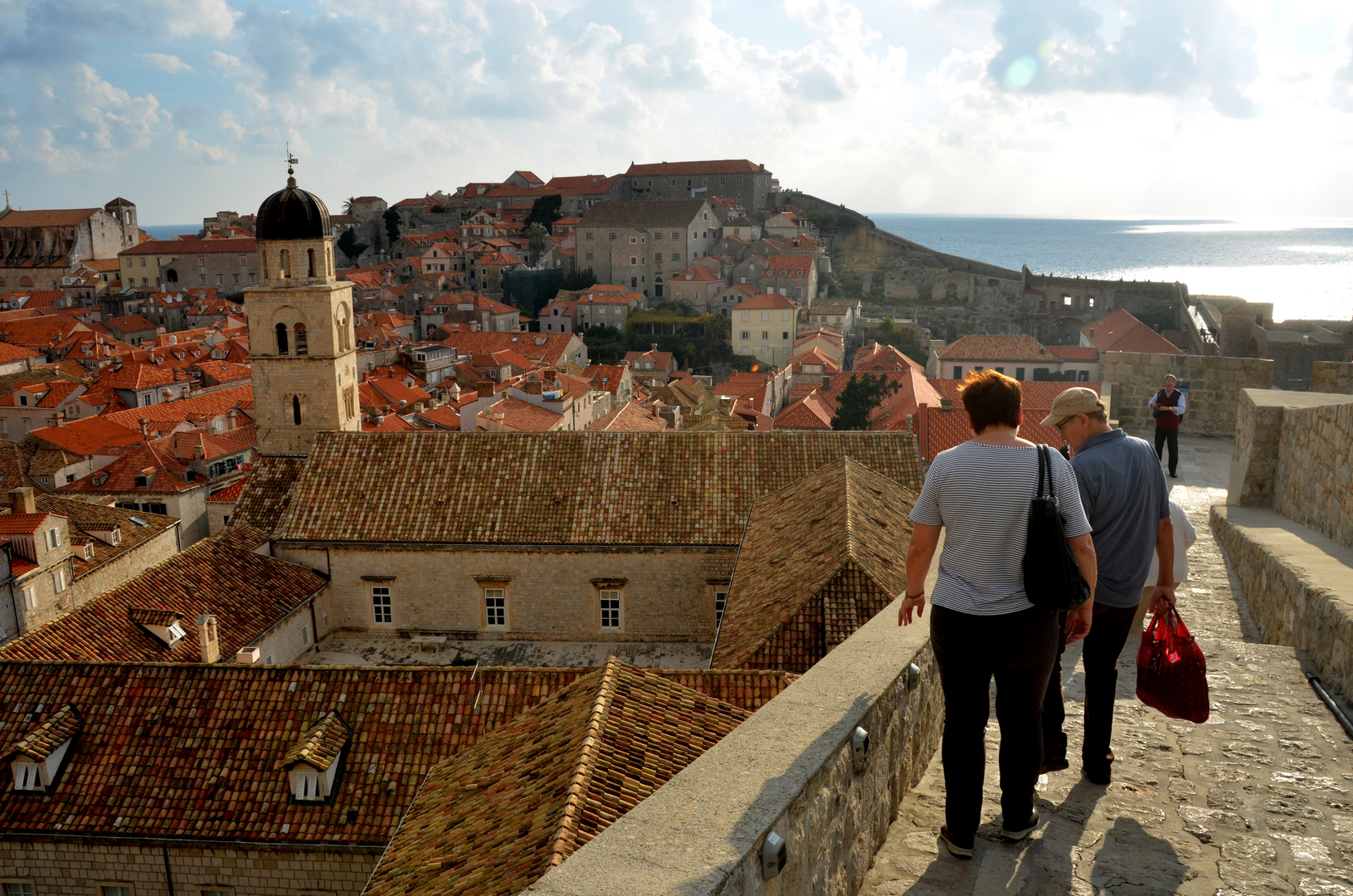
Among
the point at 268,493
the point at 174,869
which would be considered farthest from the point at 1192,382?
the point at 268,493

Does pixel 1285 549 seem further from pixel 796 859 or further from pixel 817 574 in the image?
pixel 796 859

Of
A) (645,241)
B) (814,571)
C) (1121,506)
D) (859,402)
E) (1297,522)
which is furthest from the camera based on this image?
(645,241)

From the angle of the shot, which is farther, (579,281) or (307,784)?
(579,281)

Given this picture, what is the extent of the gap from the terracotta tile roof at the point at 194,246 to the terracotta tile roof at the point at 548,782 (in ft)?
328

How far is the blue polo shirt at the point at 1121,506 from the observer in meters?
4.86

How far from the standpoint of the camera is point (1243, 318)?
29344 mm

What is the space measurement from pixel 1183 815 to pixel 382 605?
15.8 m

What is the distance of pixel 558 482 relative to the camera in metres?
18.3

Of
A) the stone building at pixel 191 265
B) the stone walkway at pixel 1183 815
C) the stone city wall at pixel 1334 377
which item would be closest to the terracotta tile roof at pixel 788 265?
the stone building at pixel 191 265

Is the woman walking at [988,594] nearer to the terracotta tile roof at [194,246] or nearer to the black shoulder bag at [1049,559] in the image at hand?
the black shoulder bag at [1049,559]

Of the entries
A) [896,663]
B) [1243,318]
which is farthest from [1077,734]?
[1243,318]

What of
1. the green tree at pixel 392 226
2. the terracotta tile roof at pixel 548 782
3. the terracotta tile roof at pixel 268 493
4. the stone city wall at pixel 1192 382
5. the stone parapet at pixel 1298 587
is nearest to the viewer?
the terracotta tile roof at pixel 548 782

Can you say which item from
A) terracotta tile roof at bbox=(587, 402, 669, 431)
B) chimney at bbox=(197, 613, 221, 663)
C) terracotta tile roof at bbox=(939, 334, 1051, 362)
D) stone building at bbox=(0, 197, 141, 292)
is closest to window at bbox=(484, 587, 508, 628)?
chimney at bbox=(197, 613, 221, 663)

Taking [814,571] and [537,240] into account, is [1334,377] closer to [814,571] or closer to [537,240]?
[814,571]
